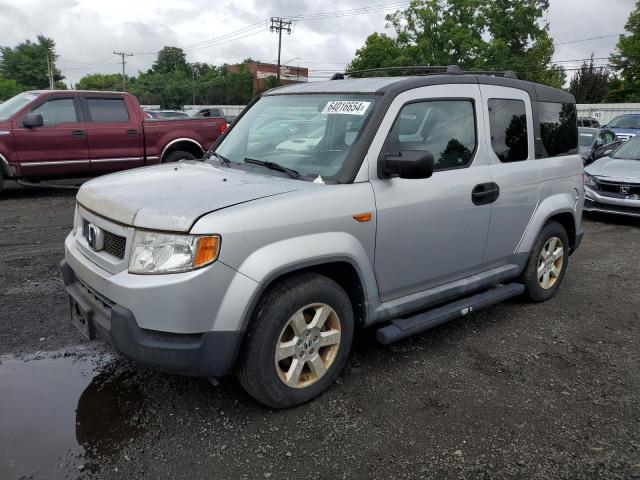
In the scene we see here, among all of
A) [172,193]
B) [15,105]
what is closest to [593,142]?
[15,105]

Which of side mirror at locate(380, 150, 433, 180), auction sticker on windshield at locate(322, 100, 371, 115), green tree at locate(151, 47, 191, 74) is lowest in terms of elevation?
side mirror at locate(380, 150, 433, 180)

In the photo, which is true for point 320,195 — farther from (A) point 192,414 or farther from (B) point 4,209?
(B) point 4,209

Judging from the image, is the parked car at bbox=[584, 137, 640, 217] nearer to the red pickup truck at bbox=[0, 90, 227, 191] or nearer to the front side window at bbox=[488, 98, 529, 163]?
the front side window at bbox=[488, 98, 529, 163]

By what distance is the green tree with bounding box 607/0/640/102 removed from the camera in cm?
4869

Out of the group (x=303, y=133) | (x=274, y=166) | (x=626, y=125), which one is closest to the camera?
(x=274, y=166)

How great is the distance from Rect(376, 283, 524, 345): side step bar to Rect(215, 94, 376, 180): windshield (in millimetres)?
1049

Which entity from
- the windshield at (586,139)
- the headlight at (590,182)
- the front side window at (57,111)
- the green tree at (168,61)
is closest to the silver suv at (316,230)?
the headlight at (590,182)

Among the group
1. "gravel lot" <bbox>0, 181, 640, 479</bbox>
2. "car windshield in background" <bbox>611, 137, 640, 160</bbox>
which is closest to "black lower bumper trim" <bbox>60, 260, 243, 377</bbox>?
"gravel lot" <bbox>0, 181, 640, 479</bbox>

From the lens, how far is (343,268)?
3141 mm

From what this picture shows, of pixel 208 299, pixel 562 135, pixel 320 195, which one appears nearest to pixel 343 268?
pixel 320 195

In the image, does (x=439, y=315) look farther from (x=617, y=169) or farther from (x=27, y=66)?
(x=27, y=66)

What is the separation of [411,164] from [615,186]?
6.97 m

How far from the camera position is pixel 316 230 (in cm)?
291

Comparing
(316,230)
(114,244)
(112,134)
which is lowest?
(112,134)
